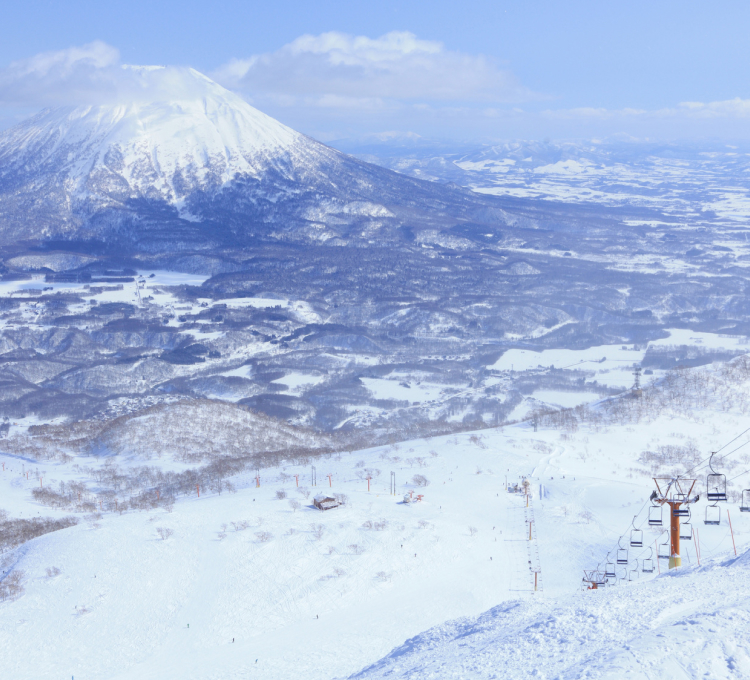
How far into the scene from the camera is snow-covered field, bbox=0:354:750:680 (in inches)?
596

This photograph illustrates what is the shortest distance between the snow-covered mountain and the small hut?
11382 cm

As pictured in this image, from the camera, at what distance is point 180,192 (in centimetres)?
16825

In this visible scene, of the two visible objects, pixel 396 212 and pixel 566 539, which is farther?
pixel 396 212

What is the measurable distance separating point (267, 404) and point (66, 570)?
3834 centimetres

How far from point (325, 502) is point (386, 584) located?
21.9ft

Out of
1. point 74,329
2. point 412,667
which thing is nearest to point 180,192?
point 74,329

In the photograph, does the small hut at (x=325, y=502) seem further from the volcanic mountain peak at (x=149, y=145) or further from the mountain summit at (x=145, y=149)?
the volcanic mountain peak at (x=149, y=145)

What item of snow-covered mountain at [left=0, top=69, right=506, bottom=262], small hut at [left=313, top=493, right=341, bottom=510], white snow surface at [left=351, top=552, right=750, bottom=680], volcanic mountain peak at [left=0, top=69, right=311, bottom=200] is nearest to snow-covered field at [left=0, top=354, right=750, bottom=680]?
white snow surface at [left=351, top=552, right=750, bottom=680]

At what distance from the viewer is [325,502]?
1270 inches

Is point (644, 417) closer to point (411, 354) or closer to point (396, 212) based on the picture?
point (411, 354)

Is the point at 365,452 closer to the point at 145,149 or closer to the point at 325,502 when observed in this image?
the point at 325,502

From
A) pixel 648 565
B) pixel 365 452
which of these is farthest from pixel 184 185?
pixel 648 565

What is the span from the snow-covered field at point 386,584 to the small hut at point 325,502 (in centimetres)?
44

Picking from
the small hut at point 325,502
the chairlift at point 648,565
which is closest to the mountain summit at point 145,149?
the small hut at point 325,502
